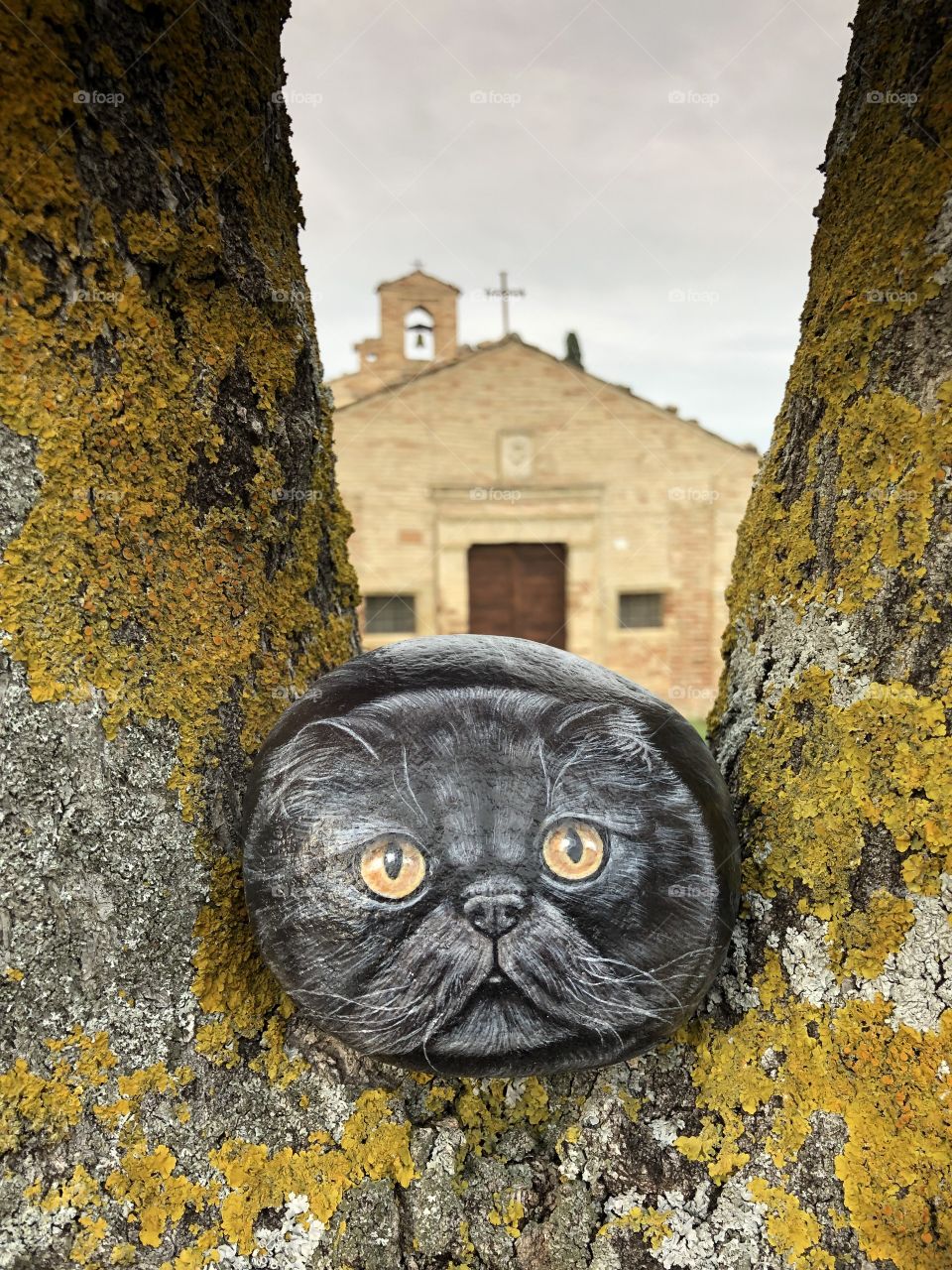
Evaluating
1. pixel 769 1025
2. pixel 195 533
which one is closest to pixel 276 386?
pixel 195 533

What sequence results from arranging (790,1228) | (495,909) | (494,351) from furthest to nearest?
(494,351) → (790,1228) → (495,909)

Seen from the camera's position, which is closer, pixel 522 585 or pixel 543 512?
pixel 543 512

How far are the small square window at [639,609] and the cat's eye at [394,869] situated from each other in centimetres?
1087

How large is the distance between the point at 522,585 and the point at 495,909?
10.9 m

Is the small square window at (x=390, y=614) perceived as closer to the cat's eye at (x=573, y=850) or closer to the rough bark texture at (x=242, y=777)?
the rough bark texture at (x=242, y=777)

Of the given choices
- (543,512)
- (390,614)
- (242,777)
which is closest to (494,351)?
(543,512)

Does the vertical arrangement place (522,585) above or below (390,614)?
above

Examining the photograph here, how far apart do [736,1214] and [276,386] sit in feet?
5.22

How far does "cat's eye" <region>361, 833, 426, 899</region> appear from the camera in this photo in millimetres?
1155

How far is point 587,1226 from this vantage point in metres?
1.33

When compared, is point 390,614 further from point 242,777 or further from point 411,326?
point 242,777

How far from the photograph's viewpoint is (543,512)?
1161 cm

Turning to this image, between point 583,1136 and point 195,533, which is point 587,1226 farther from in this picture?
point 195,533

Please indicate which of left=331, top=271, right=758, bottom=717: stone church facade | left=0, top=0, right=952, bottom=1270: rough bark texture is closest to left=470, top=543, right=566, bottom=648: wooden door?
left=331, top=271, right=758, bottom=717: stone church facade
